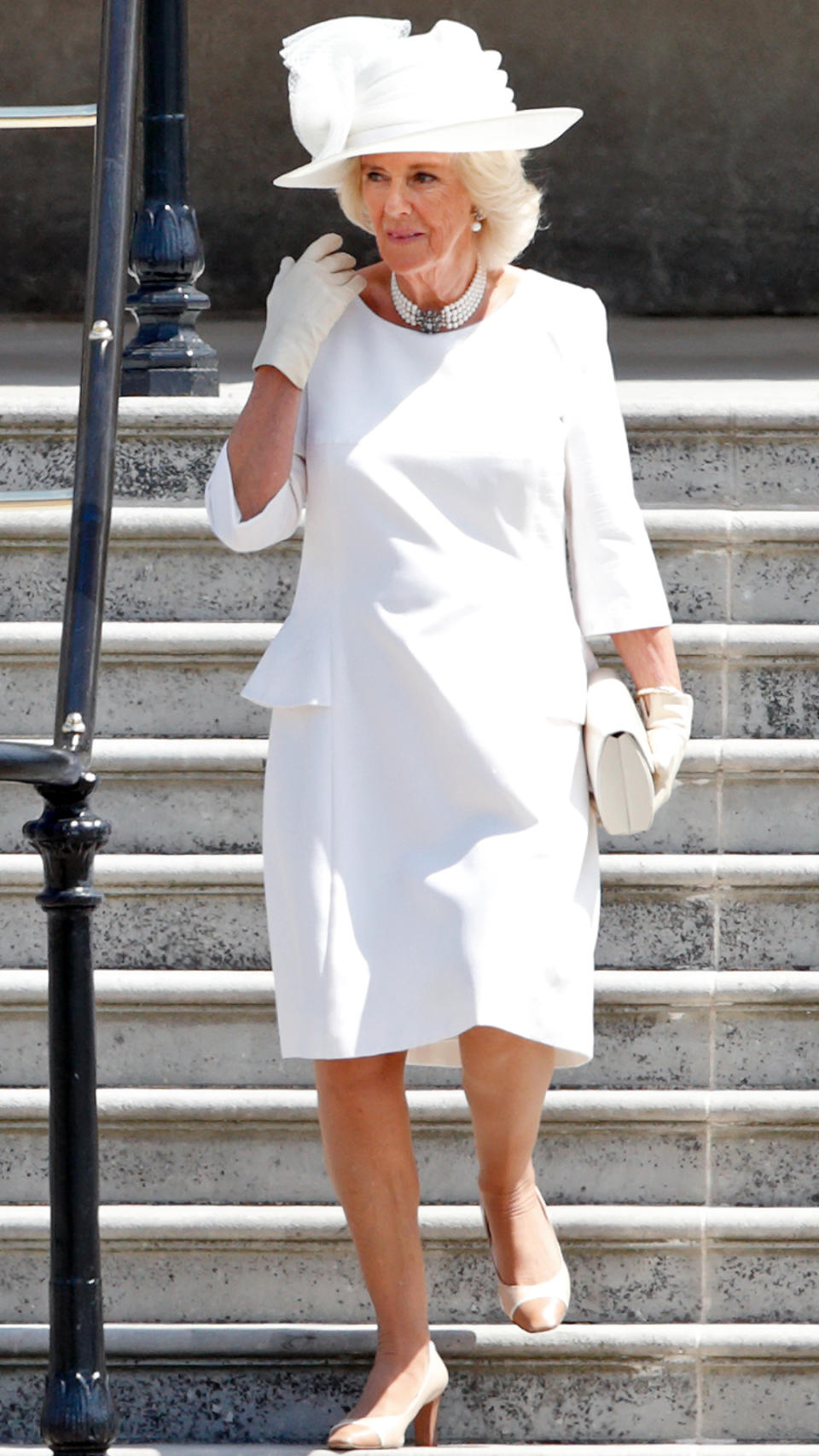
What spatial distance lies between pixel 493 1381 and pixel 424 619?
3.82ft

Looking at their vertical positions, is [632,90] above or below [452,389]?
above

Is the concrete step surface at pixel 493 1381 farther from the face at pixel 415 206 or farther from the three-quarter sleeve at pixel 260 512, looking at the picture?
the face at pixel 415 206

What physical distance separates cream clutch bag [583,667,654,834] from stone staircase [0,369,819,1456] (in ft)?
2.32

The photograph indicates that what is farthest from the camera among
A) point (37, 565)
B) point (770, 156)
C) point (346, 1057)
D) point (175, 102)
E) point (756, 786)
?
point (770, 156)

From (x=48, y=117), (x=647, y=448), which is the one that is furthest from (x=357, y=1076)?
(x=48, y=117)

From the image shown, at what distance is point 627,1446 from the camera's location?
3.16 metres

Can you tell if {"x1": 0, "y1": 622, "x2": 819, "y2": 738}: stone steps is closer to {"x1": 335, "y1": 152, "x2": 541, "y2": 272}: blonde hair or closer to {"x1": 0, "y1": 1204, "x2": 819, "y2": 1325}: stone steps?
{"x1": 0, "y1": 1204, "x2": 819, "y2": 1325}: stone steps

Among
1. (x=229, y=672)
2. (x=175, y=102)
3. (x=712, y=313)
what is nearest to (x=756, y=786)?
(x=229, y=672)

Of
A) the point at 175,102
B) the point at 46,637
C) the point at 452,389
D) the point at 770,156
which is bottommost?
the point at 46,637

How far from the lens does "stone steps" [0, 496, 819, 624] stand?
3758 millimetres

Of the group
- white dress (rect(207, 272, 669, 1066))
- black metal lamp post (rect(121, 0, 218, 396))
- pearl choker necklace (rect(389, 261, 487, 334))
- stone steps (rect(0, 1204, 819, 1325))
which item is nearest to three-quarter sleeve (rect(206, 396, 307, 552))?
white dress (rect(207, 272, 669, 1066))

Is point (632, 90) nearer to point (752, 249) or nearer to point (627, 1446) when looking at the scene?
point (752, 249)

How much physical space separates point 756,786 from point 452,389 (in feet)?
3.54

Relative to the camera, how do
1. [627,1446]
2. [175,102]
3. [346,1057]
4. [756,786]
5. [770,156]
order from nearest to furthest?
[346,1057]
[627,1446]
[756,786]
[175,102]
[770,156]
